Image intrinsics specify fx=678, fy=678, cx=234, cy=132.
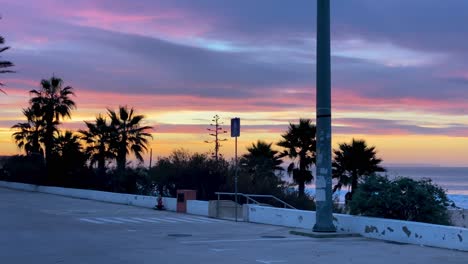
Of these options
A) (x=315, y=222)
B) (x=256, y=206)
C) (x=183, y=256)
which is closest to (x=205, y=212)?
(x=256, y=206)

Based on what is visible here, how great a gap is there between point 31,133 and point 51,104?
20.7ft

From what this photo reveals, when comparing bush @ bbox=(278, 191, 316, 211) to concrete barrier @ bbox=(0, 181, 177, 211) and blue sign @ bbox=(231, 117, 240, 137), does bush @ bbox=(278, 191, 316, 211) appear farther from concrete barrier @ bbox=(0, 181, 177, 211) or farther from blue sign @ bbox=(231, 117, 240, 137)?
blue sign @ bbox=(231, 117, 240, 137)

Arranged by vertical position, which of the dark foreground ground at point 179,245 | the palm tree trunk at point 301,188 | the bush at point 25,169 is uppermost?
the bush at point 25,169

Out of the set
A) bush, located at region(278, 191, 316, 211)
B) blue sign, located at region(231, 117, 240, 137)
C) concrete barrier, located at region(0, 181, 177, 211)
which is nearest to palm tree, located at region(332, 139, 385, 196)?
bush, located at region(278, 191, 316, 211)

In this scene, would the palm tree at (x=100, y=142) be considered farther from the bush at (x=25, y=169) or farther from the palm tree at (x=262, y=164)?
the palm tree at (x=262, y=164)

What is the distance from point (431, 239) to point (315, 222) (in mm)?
4118

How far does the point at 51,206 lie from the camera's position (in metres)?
33.2

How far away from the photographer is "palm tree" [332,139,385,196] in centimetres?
4200

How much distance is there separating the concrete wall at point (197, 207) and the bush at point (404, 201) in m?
8.44

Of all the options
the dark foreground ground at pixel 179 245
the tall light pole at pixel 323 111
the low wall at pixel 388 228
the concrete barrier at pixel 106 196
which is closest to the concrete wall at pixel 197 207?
the concrete barrier at pixel 106 196

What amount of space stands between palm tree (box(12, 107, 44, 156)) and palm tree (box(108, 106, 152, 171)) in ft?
37.2

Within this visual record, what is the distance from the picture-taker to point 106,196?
126ft

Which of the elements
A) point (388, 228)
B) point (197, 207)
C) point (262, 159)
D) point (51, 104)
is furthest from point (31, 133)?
point (388, 228)

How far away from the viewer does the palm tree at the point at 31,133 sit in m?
64.4
